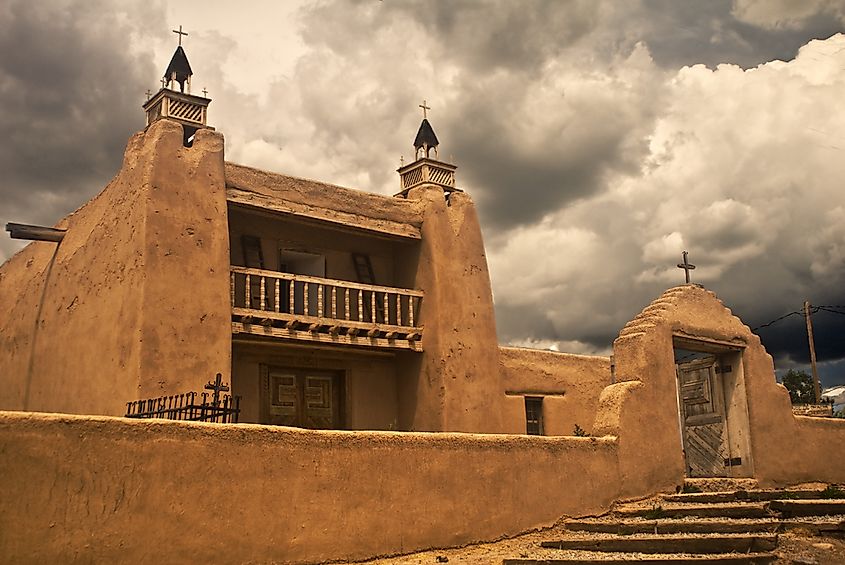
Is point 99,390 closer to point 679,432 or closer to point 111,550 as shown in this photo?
point 111,550

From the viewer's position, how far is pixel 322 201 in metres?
15.5

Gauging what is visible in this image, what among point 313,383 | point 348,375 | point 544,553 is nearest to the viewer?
point 544,553

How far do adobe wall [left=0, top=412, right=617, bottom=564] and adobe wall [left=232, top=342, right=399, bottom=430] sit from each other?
576 cm


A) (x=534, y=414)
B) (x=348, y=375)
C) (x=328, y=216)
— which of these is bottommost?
(x=534, y=414)

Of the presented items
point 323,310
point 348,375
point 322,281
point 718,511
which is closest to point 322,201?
point 322,281

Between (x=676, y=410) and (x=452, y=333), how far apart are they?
4.60m

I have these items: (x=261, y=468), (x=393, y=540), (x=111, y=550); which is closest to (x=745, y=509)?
(x=393, y=540)

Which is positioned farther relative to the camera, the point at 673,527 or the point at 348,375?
the point at 348,375

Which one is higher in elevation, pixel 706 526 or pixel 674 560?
pixel 706 526

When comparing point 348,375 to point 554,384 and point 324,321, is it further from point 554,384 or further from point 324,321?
point 554,384

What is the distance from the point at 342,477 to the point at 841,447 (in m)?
10.6

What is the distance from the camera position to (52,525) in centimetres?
689

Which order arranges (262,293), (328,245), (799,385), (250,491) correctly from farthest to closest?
1. (799,385)
2. (328,245)
3. (262,293)
4. (250,491)

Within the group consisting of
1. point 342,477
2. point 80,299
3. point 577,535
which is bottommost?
point 577,535
